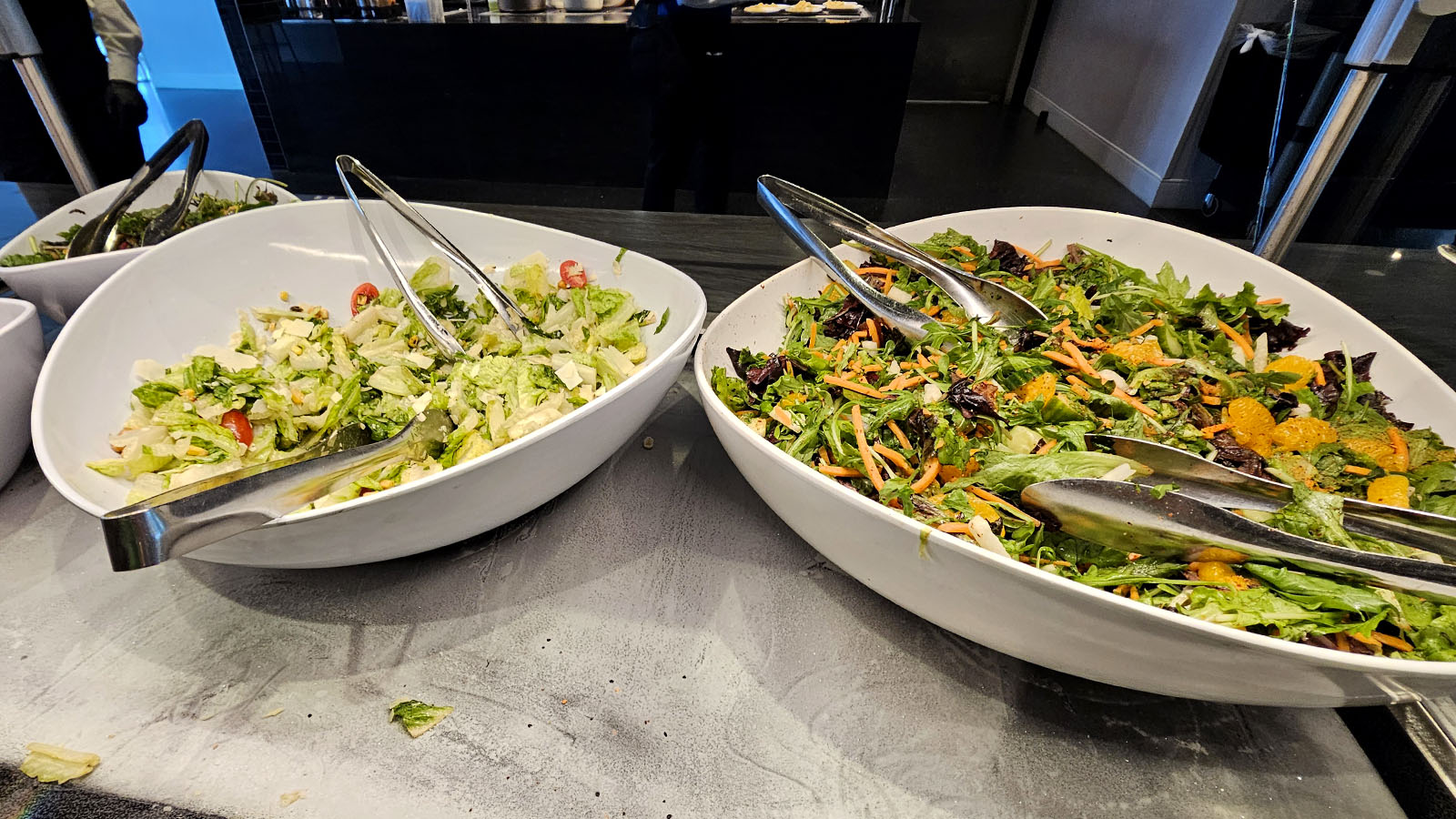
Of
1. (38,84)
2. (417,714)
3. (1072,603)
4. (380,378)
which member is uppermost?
(38,84)

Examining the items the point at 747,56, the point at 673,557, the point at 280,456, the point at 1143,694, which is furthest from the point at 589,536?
the point at 747,56

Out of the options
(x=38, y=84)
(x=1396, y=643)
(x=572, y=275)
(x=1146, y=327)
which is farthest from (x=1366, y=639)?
(x=38, y=84)

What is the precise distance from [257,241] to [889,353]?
3.04 feet

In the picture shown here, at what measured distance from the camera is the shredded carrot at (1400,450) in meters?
0.62

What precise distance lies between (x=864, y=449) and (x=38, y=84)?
52.4 inches

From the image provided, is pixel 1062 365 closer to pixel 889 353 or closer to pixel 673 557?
pixel 889 353

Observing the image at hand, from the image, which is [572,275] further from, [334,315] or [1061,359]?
[1061,359]

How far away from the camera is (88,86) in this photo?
3.32ft

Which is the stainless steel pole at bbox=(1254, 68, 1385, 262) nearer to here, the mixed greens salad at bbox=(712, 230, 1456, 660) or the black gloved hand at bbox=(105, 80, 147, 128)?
the mixed greens salad at bbox=(712, 230, 1456, 660)

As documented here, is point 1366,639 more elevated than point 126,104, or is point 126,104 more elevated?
point 126,104

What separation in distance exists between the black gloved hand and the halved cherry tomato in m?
0.84

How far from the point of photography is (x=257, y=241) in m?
0.92

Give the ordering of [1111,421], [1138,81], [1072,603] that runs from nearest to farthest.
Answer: [1072,603] → [1111,421] → [1138,81]

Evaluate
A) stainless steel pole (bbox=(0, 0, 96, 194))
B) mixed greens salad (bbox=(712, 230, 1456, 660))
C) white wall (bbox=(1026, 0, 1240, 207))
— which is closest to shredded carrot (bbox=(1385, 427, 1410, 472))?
mixed greens salad (bbox=(712, 230, 1456, 660))
